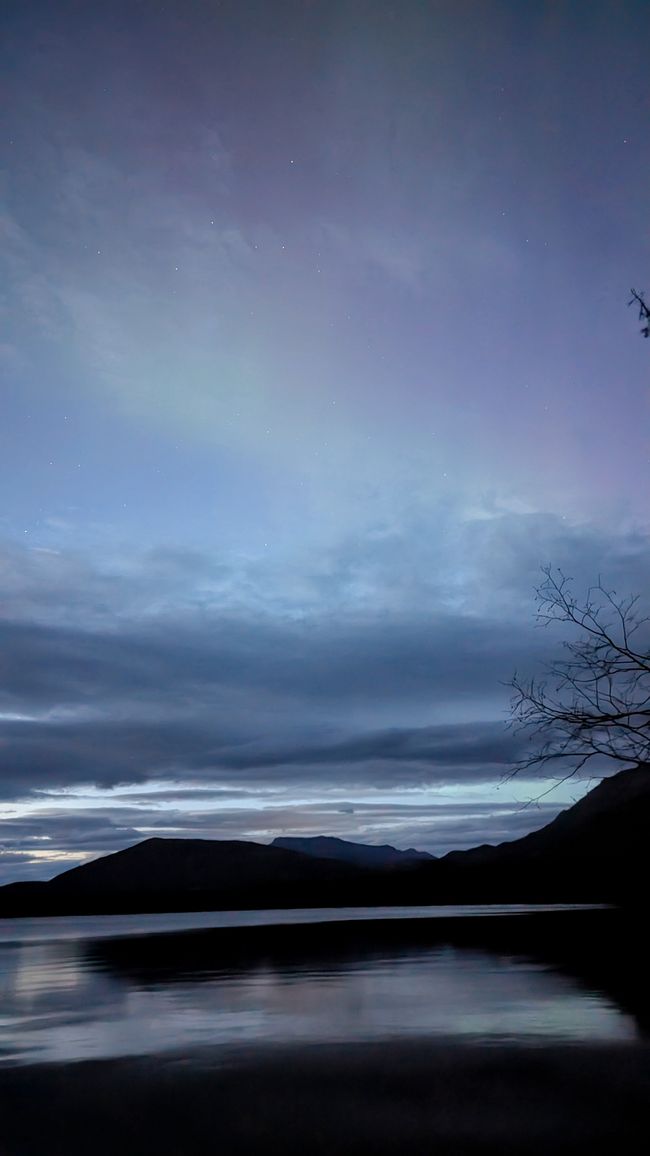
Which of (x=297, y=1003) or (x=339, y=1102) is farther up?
(x=297, y=1003)

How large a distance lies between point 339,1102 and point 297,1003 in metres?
10.5

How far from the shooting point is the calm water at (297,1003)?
16.4 meters

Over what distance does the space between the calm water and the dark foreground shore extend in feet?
5.33

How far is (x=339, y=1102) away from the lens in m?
11.3

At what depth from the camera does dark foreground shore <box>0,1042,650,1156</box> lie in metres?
9.55

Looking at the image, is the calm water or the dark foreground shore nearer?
the dark foreground shore

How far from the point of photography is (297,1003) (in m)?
21.2

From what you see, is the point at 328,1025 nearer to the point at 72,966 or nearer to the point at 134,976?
the point at 134,976

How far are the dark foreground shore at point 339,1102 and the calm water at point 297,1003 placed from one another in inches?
63.9

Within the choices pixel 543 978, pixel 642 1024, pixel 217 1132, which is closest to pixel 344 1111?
pixel 217 1132

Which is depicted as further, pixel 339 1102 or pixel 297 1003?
pixel 297 1003

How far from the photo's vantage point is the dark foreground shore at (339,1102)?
9.55m

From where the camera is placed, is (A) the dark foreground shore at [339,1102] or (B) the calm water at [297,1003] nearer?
(A) the dark foreground shore at [339,1102]

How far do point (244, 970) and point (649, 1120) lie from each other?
895 inches
